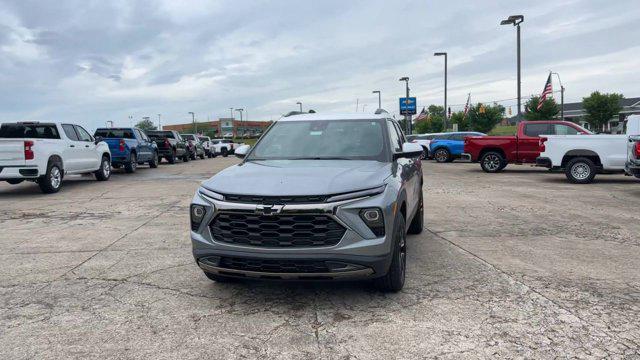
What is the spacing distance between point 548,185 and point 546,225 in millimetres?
6466

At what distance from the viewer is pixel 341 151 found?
5113 mm

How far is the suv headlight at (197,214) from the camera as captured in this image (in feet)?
13.5

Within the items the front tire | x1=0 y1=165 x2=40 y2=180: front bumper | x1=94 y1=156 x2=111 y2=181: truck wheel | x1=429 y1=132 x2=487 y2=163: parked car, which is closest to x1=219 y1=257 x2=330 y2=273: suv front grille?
x1=0 y1=165 x2=40 y2=180: front bumper

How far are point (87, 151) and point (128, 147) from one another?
15.3 feet

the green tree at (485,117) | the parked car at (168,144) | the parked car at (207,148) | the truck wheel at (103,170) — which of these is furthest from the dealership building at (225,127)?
the truck wheel at (103,170)

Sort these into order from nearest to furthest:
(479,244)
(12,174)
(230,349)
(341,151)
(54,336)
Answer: (230,349)
(54,336)
(341,151)
(479,244)
(12,174)

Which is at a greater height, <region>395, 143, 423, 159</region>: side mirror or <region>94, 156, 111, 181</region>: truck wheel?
<region>395, 143, 423, 159</region>: side mirror

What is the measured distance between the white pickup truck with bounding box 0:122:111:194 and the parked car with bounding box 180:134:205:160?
53.6 ft

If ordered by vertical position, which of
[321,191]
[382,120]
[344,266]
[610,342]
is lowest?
[610,342]

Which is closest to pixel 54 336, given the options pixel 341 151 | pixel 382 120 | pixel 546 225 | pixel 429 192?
pixel 341 151

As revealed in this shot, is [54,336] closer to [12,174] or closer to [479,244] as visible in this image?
[479,244]

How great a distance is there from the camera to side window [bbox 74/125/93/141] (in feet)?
49.4

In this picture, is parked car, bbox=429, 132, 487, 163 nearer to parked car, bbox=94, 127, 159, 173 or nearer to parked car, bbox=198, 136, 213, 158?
parked car, bbox=94, 127, 159, 173

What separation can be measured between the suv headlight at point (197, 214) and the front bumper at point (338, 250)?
223 millimetres
